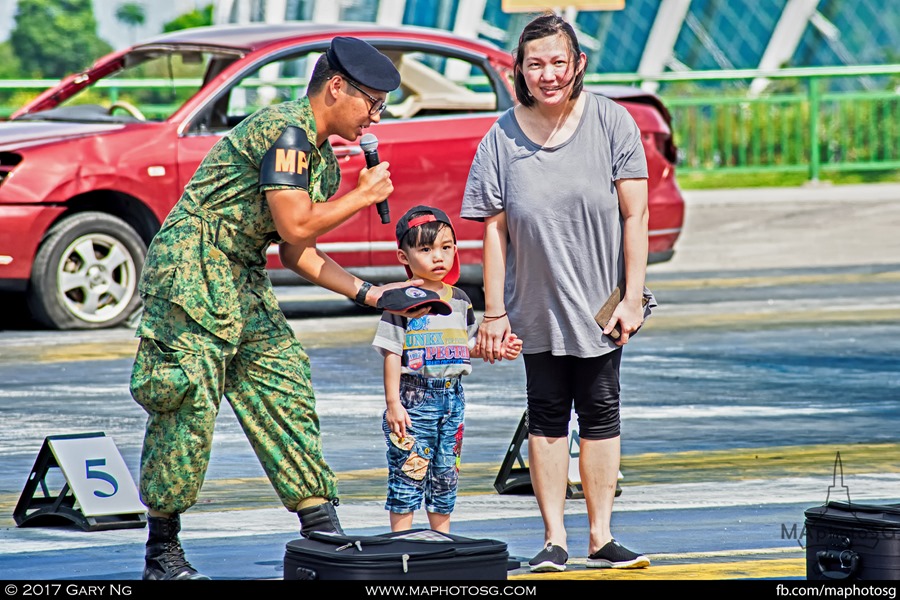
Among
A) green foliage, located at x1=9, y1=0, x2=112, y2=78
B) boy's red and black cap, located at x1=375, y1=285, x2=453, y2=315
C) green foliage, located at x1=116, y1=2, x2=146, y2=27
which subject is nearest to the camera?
boy's red and black cap, located at x1=375, y1=285, x2=453, y2=315

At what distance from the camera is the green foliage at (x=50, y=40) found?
117 meters

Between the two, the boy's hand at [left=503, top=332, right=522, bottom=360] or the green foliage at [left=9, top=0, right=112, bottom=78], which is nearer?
the boy's hand at [left=503, top=332, right=522, bottom=360]

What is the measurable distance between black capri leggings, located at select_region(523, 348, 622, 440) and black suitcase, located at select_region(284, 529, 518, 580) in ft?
3.61

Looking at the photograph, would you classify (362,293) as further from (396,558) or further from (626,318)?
(396,558)

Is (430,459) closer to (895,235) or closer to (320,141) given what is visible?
(320,141)

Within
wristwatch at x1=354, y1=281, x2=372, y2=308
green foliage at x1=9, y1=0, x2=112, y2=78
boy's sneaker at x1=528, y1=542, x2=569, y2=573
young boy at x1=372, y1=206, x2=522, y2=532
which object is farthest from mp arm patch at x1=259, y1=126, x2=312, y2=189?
green foliage at x1=9, y1=0, x2=112, y2=78

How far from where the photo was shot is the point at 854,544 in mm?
5258

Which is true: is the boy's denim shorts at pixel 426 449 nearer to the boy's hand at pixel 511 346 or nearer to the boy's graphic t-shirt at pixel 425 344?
the boy's graphic t-shirt at pixel 425 344

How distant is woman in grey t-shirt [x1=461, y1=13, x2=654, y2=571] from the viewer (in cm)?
618

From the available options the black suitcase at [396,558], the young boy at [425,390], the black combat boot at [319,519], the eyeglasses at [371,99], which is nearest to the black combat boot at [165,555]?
the black combat boot at [319,519]

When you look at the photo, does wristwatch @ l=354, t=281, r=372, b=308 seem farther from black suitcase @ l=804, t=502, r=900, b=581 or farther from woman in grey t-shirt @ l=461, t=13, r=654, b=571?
black suitcase @ l=804, t=502, r=900, b=581

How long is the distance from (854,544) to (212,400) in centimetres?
200

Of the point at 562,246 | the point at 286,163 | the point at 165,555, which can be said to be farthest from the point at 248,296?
the point at 562,246

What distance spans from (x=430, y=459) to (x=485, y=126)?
7648mm
